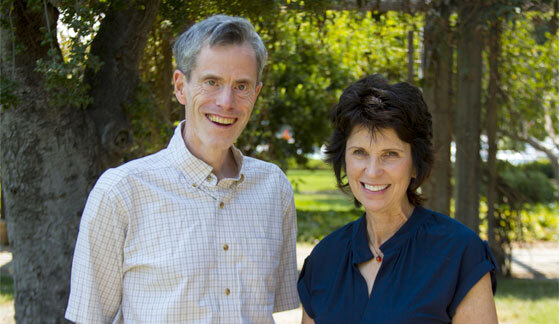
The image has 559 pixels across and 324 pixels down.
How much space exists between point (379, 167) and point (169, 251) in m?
0.77

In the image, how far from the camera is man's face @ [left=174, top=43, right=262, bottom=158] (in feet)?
7.13

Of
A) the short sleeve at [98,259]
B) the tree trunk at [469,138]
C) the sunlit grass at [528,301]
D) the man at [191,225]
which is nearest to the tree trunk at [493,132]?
the tree trunk at [469,138]

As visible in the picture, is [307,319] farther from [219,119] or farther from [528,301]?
[528,301]

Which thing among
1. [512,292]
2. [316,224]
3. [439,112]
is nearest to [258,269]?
[439,112]

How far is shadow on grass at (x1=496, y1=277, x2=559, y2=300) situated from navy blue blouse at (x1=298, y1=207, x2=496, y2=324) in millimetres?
5358

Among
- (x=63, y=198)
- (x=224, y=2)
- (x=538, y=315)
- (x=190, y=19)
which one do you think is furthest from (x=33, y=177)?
(x=538, y=315)

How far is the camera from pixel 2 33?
10.3ft

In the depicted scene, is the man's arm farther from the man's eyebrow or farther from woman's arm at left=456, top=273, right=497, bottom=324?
woman's arm at left=456, top=273, right=497, bottom=324

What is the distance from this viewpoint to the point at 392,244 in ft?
7.32

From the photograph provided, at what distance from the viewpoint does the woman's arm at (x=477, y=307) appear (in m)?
2.01

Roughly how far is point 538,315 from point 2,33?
214 inches

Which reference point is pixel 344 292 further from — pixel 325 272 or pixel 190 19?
pixel 190 19

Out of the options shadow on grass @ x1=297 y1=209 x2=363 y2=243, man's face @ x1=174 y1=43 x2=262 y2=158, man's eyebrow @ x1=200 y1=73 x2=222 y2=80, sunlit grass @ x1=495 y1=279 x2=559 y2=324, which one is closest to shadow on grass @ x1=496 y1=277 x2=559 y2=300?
sunlit grass @ x1=495 y1=279 x2=559 y2=324

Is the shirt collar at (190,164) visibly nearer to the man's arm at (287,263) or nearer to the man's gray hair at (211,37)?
the man's gray hair at (211,37)
